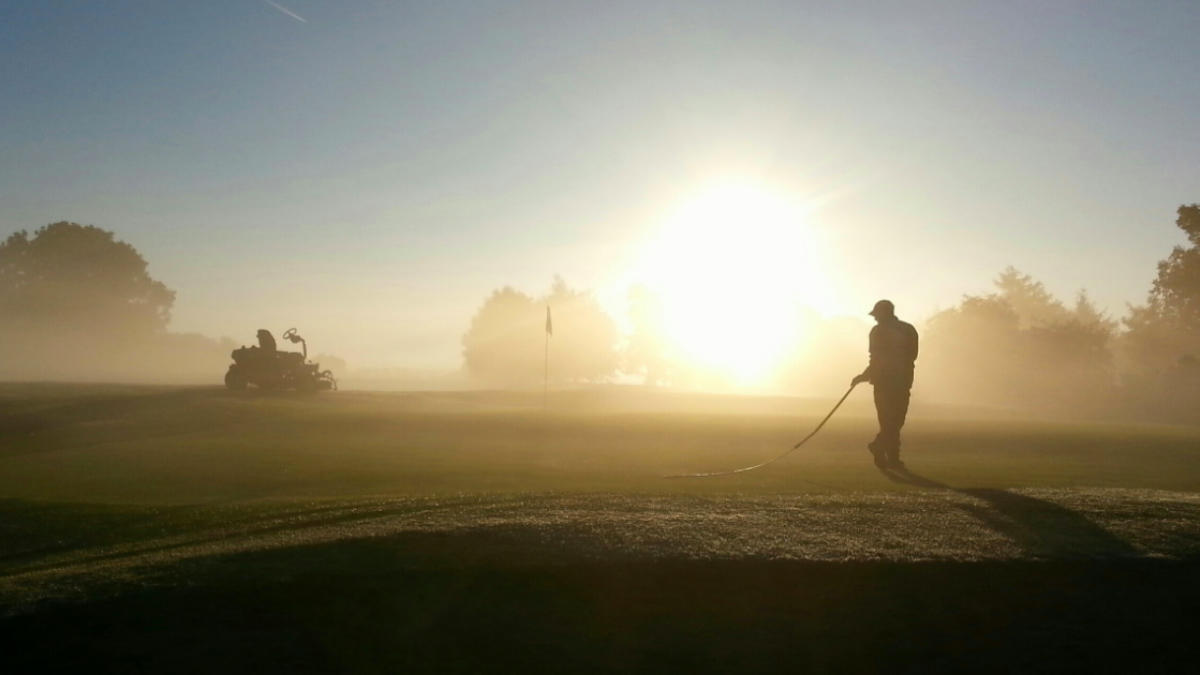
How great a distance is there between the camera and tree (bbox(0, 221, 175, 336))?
102875 millimetres

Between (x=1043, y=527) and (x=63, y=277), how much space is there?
116026mm

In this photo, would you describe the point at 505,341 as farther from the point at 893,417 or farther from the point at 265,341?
the point at 893,417

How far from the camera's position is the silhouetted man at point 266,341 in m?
47.2

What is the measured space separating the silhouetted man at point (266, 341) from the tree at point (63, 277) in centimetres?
7158

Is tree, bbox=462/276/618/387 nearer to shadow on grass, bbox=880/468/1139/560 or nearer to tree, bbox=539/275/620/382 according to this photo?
tree, bbox=539/275/620/382

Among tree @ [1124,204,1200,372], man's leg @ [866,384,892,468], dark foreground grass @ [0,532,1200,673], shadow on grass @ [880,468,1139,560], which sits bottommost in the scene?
dark foreground grass @ [0,532,1200,673]

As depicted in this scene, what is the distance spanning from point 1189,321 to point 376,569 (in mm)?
79155

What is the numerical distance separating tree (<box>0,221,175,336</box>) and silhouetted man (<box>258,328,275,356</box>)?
71.6 metres

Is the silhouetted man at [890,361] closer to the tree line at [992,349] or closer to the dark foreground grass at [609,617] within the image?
the dark foreground grass at [609,617]

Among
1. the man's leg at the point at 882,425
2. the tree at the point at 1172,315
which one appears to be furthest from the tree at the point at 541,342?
the man's leg at the point at 882,425

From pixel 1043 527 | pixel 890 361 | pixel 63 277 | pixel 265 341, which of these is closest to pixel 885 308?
pixel 890 361

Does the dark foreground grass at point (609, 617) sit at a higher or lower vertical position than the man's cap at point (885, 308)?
lower

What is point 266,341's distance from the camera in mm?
47375

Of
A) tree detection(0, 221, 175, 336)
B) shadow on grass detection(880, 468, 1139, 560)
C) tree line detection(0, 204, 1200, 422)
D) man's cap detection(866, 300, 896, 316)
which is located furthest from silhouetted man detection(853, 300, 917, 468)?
tree detection(0, 221, 175, 336)
